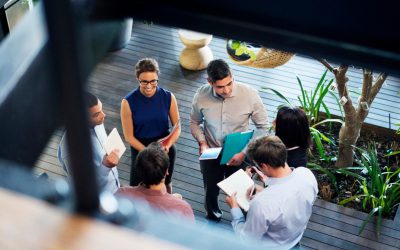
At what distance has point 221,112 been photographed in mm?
3625

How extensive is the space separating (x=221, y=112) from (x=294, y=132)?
50cm

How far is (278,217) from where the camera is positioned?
293 cm

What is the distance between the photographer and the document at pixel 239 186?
3.36 metres

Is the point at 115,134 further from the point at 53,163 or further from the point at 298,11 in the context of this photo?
the point at 298,11

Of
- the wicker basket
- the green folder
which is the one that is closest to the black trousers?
the green folder

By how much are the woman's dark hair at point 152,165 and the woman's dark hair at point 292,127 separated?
0.72 metres

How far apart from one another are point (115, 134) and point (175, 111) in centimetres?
46

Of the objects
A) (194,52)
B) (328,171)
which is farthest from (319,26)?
(194,52)

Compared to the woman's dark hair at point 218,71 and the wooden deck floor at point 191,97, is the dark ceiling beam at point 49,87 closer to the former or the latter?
the woman's dark hair at point 218,71

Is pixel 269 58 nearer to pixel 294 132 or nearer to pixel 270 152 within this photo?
pixel 294 132

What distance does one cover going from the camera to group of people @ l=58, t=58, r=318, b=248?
2.97m

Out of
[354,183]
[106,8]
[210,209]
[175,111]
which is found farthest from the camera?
[354,183]

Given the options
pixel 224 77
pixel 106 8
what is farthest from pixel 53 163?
pixel 106 8

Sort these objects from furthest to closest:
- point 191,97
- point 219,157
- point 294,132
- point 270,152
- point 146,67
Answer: point 191,97
point 219,157
point 146,67
point 294,132
point 270,152
